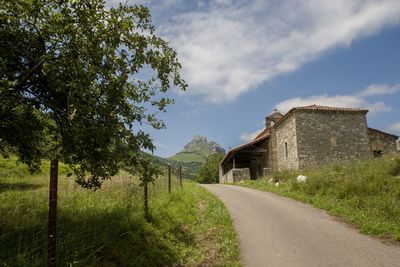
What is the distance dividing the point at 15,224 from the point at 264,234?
5907 mm

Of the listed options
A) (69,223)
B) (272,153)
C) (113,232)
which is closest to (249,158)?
(272,153)

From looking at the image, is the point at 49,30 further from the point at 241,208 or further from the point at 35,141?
the point at 241,208

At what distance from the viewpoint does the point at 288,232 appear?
9.02 metres

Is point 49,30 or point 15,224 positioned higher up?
point 49,30

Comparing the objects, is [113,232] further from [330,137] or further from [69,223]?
[330,137]

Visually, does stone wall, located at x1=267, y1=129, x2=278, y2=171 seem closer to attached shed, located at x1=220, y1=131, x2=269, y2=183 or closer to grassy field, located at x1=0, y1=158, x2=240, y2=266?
attached shed, located at x1=220, y1=131, x2=269, y2=183

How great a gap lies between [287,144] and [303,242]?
20.4 meters

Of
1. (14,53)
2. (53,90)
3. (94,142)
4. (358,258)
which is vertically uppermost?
(14,53)

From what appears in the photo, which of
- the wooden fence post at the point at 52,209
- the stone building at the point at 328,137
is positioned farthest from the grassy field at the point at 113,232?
the stone building at the point at 328,137

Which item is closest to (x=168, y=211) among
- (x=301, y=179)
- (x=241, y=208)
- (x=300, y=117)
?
(x=241, y=208)

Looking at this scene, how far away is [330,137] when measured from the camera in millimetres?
25891

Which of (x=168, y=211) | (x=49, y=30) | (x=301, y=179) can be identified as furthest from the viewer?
(x=301, y=179)

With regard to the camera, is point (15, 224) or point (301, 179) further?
point (301, 179)

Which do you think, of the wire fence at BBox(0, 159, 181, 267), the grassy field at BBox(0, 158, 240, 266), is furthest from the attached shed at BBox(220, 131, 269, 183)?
the wire fence at BBox(0, 159, 181, 267)
